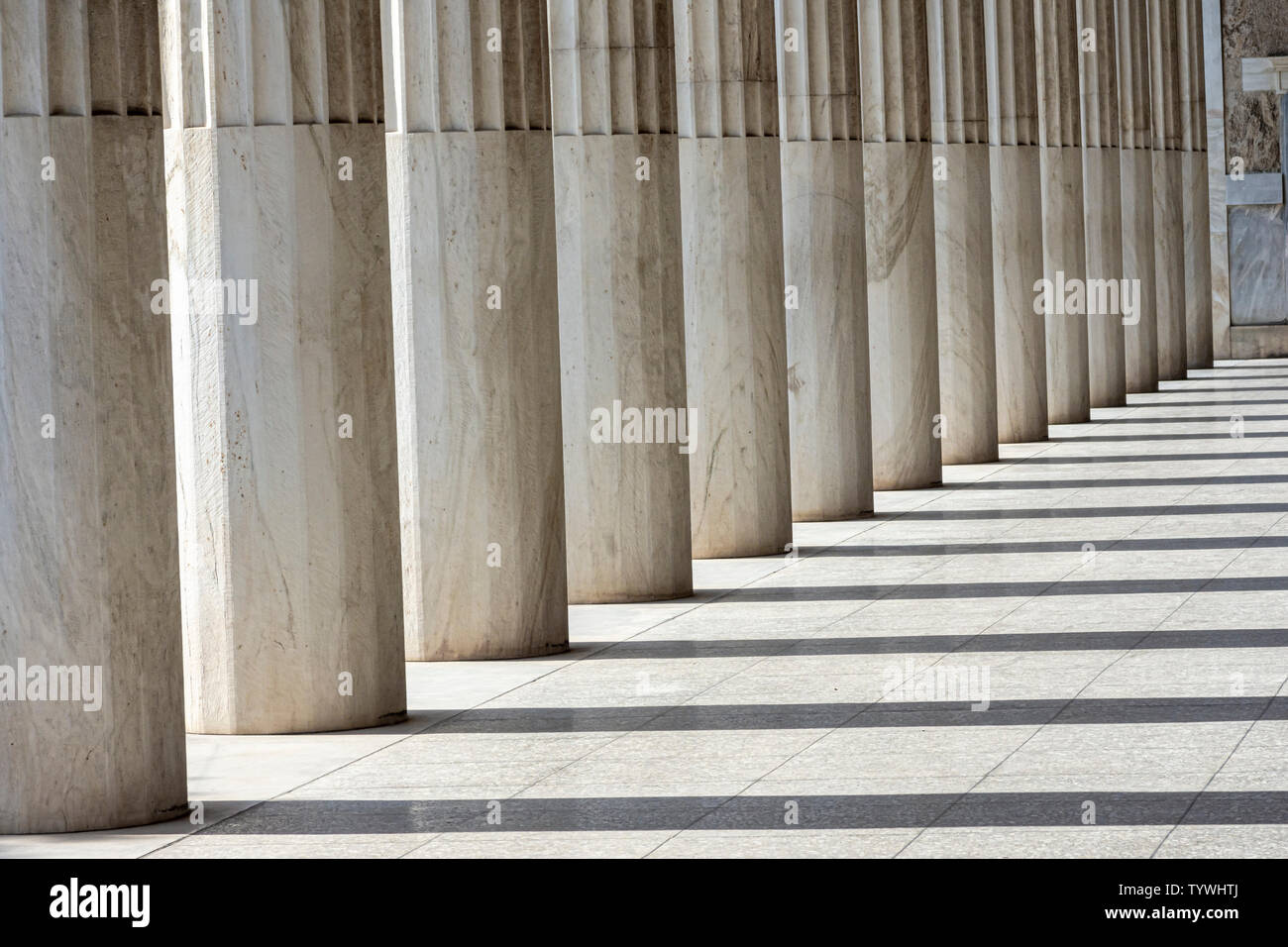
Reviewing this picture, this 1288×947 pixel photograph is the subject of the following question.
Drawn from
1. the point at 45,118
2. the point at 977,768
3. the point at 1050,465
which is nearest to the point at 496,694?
the point at 977,768

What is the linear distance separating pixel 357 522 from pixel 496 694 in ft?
5.44

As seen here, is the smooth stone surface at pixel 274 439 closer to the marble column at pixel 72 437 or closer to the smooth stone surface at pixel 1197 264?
the marble column at pixel 72 437

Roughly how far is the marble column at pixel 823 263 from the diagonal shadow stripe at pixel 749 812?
13.1 metres

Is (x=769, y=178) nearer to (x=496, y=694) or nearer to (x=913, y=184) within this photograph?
(x=913, y=184)

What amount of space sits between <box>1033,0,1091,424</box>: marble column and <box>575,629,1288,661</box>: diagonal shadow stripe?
19.7 m

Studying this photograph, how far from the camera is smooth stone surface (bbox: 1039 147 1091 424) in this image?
35.1 m

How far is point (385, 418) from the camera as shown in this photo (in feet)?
43.8

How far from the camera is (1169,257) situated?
4403 centimetres

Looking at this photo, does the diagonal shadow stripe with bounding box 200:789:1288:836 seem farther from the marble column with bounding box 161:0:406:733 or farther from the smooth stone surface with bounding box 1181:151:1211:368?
the smooth stone surface with bounding box 1181:151:1211:368

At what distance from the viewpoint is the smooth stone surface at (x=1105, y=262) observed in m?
38.0

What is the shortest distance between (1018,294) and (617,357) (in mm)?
15655

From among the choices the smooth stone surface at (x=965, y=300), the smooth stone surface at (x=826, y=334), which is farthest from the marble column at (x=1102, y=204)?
the smooth stone surface at (x=826, y=334)
